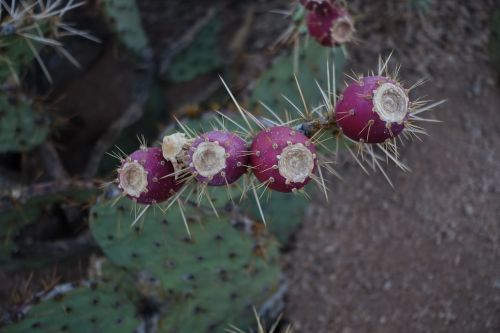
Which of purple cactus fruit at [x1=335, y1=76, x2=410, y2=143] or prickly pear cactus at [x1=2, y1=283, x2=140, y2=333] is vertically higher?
purple cactus fruit at [x1=335, y1=76, x2=410, y2=143]

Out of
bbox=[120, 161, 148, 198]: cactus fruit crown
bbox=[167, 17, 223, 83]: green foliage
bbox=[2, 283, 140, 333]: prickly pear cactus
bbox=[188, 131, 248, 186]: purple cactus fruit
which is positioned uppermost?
bbox=[188, 131, 248, 186]: purple cactus fruit

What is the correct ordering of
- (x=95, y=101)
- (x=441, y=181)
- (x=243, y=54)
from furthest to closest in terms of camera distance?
(x=95, y=101) → (x=243, y=54) → (x=441, y=181)

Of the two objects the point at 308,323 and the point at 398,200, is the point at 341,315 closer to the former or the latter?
the point at 308,323

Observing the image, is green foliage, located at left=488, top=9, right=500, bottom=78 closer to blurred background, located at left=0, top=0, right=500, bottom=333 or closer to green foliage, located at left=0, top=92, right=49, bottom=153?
blurred background, located at left=0, top=0, right=500, bottom=333

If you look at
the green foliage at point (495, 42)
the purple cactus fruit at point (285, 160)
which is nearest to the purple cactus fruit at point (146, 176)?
the purple cactus fruit at point (285, 160)

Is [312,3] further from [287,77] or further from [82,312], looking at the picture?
[82,312]

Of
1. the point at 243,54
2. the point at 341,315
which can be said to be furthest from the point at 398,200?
the point at 243,54

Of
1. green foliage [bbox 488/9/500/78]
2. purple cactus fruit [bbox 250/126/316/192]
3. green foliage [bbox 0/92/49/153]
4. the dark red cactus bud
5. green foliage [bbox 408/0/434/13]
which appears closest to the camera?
purple cactus fruit [bbox 250/126/316/192]

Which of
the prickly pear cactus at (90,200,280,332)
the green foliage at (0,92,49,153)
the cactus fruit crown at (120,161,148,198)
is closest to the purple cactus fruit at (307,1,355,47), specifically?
the prickly pear cactus at (90,200,280,332)
